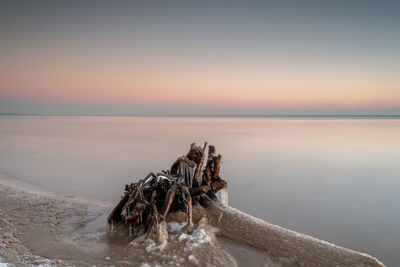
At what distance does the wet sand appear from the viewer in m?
3.10

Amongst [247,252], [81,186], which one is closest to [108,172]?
[81,186]

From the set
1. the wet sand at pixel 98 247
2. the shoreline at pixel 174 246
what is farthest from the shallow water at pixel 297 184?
the wet sand at pixel 98 247

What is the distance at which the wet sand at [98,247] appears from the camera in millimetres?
3100

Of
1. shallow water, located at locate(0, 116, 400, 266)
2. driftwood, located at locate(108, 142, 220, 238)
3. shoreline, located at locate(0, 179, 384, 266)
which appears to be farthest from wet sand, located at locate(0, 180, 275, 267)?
shallow water, located at locate(0, 116, 400, 266)

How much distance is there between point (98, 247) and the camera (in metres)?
3.55

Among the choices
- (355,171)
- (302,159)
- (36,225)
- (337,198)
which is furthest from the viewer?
(302,159)

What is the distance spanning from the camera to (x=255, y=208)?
698 centimetres

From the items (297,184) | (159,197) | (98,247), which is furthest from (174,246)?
(297,184)

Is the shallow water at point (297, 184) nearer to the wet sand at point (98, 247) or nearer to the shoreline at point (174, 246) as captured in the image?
the shoreline at point (174, 246)

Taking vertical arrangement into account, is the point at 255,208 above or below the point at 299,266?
below

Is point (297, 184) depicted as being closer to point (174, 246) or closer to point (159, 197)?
point (159, 197)

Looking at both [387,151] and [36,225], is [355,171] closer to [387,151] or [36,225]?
[387,151]

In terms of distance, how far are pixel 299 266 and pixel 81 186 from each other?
6.84 m

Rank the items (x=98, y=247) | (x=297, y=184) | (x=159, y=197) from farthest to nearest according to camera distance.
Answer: (x=297, y=184)
(x=159, y=197)
(x=98, y=247)
